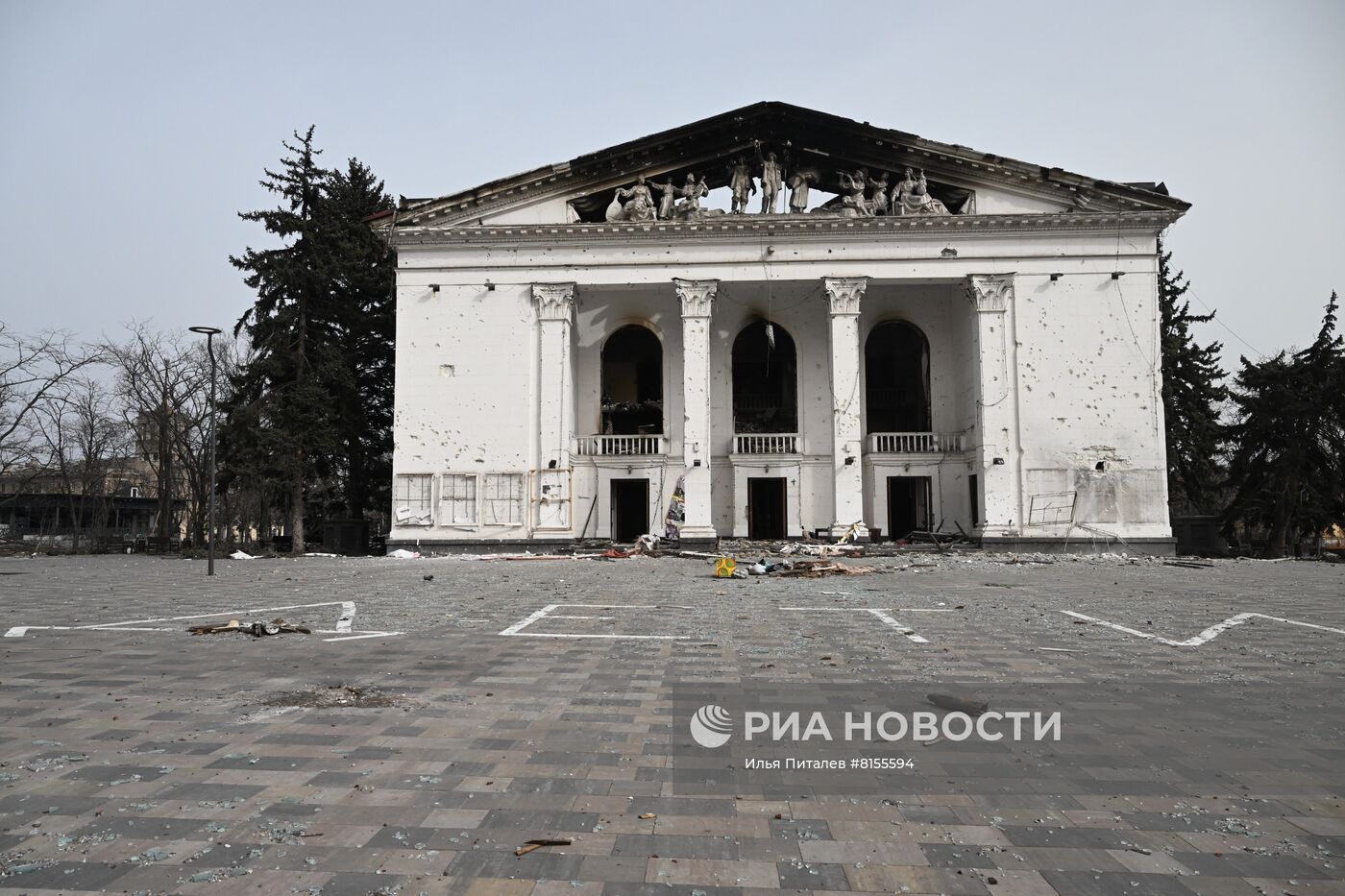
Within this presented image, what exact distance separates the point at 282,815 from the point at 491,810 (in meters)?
0.88

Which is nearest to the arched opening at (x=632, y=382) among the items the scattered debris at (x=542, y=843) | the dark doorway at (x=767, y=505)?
the dark doorway at (x=767, y=505)

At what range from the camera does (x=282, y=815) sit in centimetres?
322

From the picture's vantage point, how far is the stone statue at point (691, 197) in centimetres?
2544

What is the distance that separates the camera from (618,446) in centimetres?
2694

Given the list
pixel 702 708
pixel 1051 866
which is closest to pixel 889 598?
pixel 702 708

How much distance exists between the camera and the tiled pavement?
2779 millimetres

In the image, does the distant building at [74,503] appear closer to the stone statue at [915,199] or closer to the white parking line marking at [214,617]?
the white parking line marking at [214,617]

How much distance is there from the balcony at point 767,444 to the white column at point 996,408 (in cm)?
616

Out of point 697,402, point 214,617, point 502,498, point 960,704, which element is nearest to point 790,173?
point 697,402

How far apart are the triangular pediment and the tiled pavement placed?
1986cm

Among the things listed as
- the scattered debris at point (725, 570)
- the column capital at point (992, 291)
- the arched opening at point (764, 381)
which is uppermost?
the column capital at point (992, 291)

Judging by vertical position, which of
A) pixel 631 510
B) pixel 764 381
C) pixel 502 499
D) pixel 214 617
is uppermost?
pixel 764 381

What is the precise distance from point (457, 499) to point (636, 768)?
871 inches

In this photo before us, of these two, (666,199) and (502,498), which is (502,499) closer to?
(502,498)
